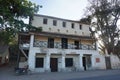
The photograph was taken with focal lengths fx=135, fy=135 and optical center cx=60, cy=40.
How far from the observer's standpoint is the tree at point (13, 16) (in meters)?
16.3

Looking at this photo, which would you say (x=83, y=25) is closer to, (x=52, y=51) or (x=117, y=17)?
(x=117, y=17)

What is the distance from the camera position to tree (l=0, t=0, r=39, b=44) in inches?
641

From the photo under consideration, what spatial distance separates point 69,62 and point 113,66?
951cm

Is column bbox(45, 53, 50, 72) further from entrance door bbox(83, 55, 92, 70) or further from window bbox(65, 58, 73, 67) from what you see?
entrance door bbox(83, 55, 92, 70)

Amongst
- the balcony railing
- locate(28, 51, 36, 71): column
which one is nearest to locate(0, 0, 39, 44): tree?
the balcony railing

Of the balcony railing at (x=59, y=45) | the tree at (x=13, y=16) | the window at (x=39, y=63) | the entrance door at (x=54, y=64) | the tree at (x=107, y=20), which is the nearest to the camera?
the tree at (x=13, y=16)

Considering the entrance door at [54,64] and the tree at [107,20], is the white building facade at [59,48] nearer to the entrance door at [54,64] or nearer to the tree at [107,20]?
the entrance door at [54,64]

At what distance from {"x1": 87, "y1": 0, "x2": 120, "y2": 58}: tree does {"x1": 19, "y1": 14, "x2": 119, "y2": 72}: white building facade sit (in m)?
4.24

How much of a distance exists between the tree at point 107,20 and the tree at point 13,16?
15.4 metres

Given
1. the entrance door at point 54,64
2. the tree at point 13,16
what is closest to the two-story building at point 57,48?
the entrance door at point 54,64

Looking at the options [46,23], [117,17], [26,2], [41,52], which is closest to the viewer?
[26,2]

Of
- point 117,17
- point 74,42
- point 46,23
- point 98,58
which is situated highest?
point 117,17

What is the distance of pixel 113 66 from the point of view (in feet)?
88.4

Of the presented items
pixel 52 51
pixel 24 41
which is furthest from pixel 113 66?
pixel 24 41
